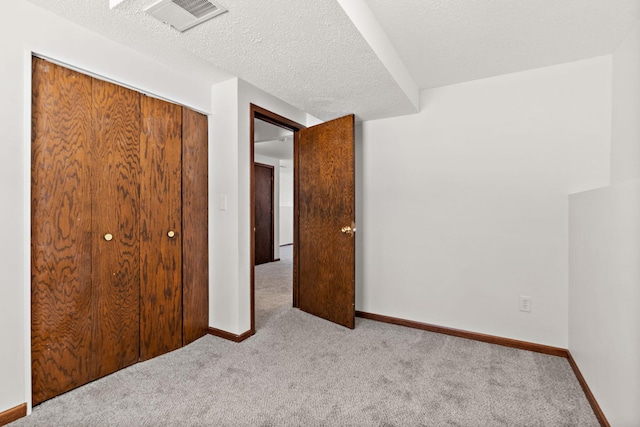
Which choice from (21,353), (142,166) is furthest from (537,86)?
(21,353)

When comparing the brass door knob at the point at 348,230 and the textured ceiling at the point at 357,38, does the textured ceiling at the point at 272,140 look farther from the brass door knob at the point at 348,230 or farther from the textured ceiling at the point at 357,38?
the brass door knob at the point at 348,230

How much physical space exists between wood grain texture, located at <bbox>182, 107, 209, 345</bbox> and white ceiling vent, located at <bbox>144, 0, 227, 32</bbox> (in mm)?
937

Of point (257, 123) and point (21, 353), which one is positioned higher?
point (257, 123)

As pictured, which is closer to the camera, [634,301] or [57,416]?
[634,301]

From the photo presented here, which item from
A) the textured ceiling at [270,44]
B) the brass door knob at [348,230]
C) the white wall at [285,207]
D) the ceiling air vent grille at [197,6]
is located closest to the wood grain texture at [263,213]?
the white wall at [285,207]

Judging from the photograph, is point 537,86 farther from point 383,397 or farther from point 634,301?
point 383,397

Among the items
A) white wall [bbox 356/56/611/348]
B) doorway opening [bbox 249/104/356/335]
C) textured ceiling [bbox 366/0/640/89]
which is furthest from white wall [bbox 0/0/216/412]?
white wall [bbox 356/56/611/348]

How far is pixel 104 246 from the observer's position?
1.95 m

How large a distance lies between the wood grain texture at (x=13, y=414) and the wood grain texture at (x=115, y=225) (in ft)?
1.20

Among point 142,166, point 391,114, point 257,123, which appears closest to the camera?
point 142,166

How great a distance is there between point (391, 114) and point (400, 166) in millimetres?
481

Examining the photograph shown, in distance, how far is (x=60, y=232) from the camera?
1.75 meters

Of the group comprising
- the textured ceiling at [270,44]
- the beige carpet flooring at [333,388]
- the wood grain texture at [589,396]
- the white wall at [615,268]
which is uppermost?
the textured ceiling at [270,44]

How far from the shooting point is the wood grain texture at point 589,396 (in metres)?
1.54
